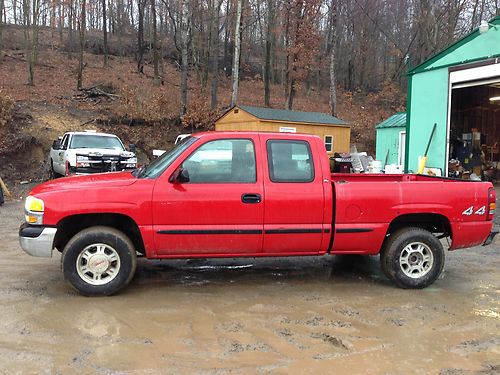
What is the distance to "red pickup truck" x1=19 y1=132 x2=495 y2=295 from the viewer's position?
5.06m

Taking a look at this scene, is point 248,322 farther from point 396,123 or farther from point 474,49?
point 396,123

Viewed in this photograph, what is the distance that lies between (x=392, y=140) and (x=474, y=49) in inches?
419

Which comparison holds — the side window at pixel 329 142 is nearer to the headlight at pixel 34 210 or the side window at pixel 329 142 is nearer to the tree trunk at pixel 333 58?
the tree trunk at pixel 333 58

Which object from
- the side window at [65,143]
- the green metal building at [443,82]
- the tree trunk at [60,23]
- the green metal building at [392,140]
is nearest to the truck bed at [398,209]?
the green metal building at [443,82]

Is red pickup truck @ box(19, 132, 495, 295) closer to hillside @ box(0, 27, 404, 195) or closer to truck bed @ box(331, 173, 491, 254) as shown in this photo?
truck bed @ box(331, 173, 491, 254)

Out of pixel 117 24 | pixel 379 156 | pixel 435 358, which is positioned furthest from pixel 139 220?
pixel 117 24

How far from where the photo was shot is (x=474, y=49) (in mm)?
13102

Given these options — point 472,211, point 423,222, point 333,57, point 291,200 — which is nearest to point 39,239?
point 291,200

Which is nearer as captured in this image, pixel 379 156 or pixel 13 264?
pixel 13 264

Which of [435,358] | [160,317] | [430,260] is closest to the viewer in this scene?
[435,358]

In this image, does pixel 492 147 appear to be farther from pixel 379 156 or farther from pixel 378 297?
pixel 378 297

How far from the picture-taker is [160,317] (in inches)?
181

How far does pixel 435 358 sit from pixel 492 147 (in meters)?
19.2

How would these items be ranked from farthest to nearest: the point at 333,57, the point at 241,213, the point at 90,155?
the point at 333,57
the point at 90,155
the point at 241,213
